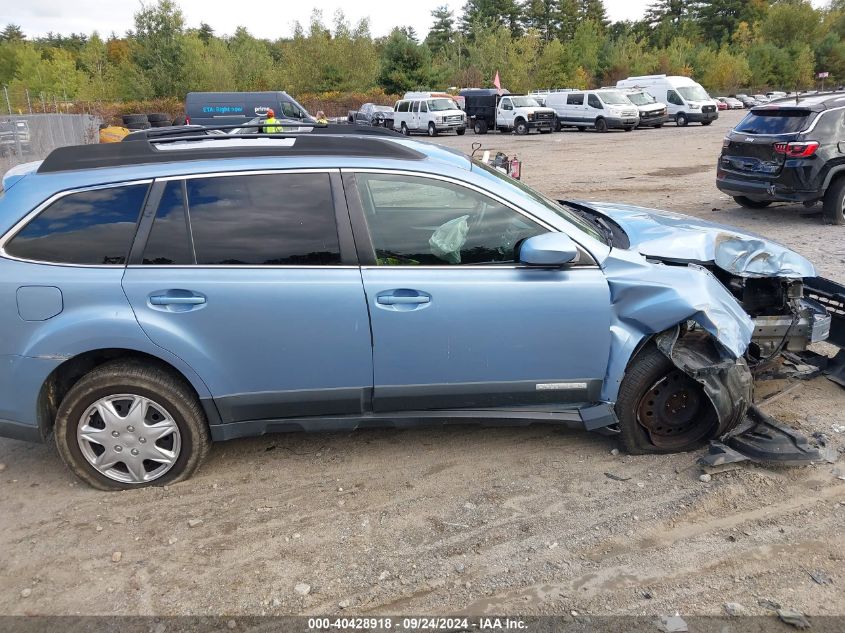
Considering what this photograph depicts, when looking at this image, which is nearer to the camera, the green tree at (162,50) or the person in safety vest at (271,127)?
the person in safety vest at (271,127)

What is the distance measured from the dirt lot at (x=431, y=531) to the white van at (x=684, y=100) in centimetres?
3317

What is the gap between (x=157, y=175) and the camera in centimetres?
349

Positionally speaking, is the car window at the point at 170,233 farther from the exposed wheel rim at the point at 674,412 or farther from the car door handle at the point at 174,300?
the exposed wheel rim at the point at 674,412

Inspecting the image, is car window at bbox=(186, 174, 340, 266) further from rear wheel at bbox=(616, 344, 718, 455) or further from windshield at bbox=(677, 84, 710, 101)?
windshield at bbox=(677, 84, 710, 101)

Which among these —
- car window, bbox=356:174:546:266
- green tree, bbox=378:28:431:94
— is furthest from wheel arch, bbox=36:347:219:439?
green tree, bbox=378:28:431:94

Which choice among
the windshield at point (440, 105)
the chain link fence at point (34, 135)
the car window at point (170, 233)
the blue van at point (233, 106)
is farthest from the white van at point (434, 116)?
the car window at point (170, 233)

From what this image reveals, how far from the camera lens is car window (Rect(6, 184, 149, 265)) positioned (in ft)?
11.2

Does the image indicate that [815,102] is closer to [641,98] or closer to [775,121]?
[775,121]

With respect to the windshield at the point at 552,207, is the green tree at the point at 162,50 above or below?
above

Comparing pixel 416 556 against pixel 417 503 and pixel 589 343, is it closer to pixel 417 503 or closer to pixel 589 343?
pixel 417 503

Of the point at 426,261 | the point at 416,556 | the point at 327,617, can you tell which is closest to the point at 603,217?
the point at 426,261

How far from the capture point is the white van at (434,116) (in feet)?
112

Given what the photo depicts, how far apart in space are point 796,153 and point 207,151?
8606mm

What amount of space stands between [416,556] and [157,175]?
7.38 feet
